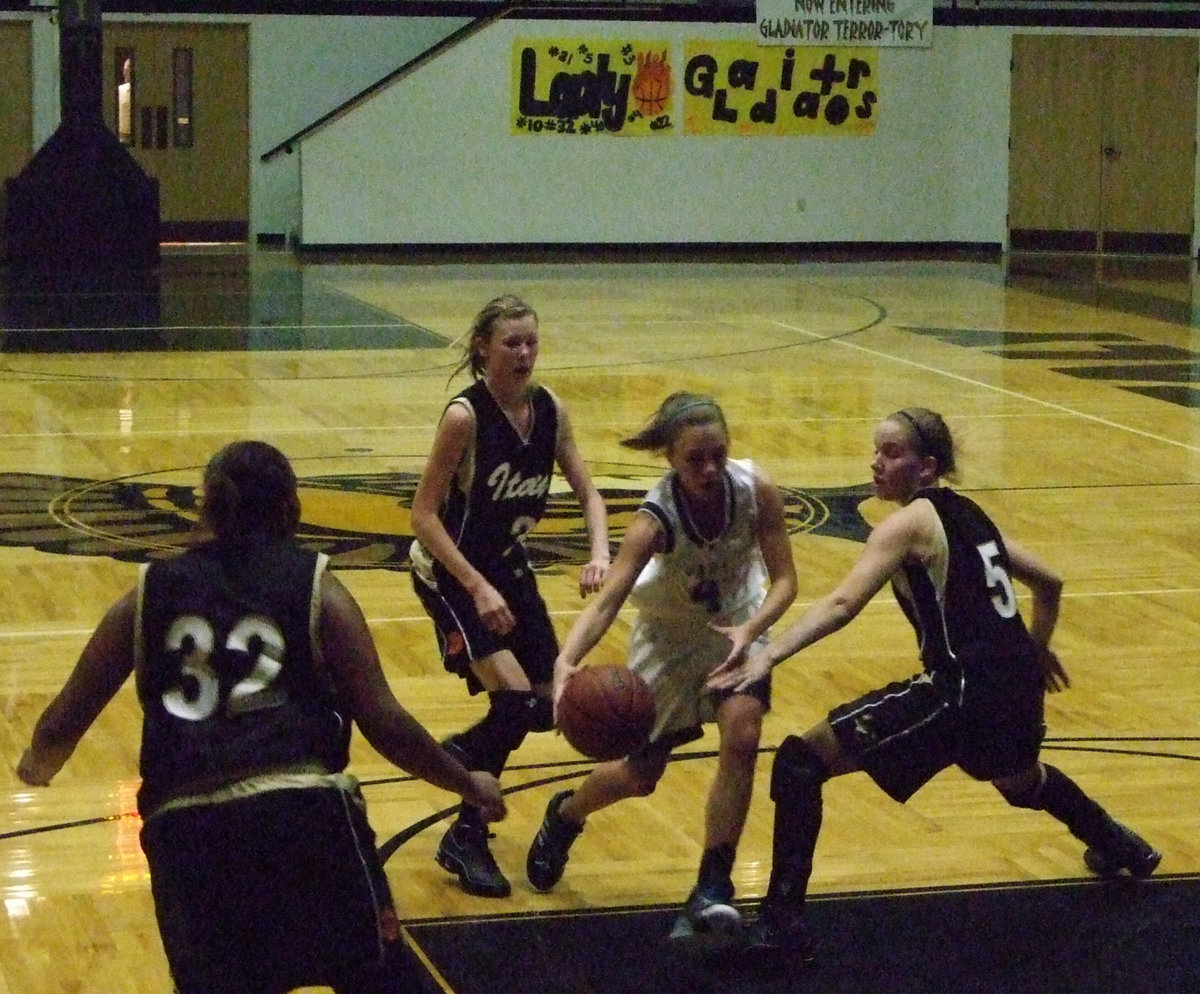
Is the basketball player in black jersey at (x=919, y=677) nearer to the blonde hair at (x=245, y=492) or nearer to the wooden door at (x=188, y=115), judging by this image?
the blonde hair at (x=245, y=492)

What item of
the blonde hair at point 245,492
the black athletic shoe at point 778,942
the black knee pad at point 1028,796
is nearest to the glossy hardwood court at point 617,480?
the black knee pad at point 1028,796

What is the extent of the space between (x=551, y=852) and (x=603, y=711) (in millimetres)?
647

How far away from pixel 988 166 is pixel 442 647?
23.2 meters

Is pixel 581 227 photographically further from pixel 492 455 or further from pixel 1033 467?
pixel 492 455

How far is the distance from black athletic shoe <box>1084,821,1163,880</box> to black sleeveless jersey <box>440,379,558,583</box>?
160 centimetres

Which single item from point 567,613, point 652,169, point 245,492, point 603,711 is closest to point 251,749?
point 245,492

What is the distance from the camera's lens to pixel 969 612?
4.82 m

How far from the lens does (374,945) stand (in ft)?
11.3

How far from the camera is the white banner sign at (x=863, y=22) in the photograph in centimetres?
2536

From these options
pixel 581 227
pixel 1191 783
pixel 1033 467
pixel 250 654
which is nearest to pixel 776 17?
pixel 581 227

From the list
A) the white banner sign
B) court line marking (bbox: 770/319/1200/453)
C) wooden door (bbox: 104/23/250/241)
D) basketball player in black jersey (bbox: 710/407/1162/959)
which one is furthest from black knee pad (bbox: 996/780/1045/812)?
wooden door (bbox: 104/23/250/241)

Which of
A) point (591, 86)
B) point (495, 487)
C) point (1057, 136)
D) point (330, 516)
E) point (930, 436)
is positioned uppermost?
point (591, 86)

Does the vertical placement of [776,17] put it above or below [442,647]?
above

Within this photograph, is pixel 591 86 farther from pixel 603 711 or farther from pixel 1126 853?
pixel 603 711
